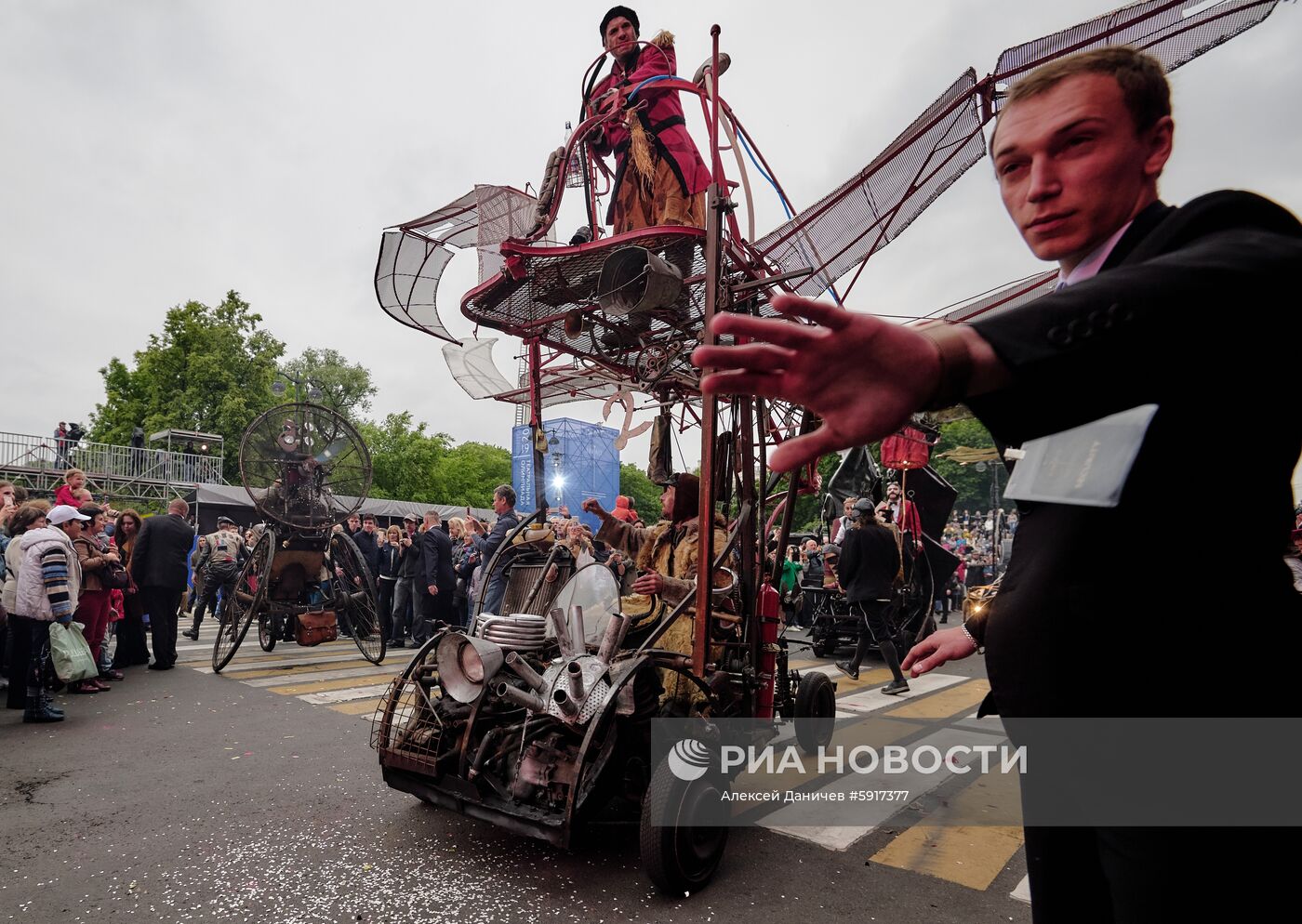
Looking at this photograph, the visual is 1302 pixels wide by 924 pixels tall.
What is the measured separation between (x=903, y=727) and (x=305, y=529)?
6.94 m

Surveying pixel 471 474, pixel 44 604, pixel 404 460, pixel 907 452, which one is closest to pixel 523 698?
pixel 44 604

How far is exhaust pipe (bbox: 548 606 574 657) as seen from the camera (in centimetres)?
358

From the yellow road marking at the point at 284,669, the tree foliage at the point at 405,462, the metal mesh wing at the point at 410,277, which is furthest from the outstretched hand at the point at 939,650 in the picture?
the tree foliage at the point at 405,462

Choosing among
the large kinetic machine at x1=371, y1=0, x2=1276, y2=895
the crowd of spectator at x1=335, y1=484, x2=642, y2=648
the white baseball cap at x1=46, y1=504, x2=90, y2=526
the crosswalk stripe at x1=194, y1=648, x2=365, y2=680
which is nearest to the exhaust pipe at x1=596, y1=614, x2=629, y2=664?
the large kinetic machine at x1=371, y1=0, x2=1276, y2=895

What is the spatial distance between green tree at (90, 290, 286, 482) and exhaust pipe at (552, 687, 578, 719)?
108ft

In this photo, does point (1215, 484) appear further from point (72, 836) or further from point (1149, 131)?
point (72, 836)

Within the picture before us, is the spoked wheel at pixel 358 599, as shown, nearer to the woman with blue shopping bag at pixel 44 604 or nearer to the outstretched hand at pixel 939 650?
the woman with blue shopping bag at pixel 44 604

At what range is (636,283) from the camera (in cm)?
390

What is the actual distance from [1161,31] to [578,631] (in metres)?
4.05

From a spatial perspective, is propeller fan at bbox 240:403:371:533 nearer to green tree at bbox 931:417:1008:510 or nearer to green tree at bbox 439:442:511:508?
green tree at bbox 439:442:511:508

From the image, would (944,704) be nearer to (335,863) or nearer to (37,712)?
(335,863)

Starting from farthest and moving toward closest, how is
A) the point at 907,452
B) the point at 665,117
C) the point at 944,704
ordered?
the point at 907,452, the point at 944,704, the point at 665,117

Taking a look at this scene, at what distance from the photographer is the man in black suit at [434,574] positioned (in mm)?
10062

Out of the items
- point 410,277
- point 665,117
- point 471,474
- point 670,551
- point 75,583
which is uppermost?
point 471,474
